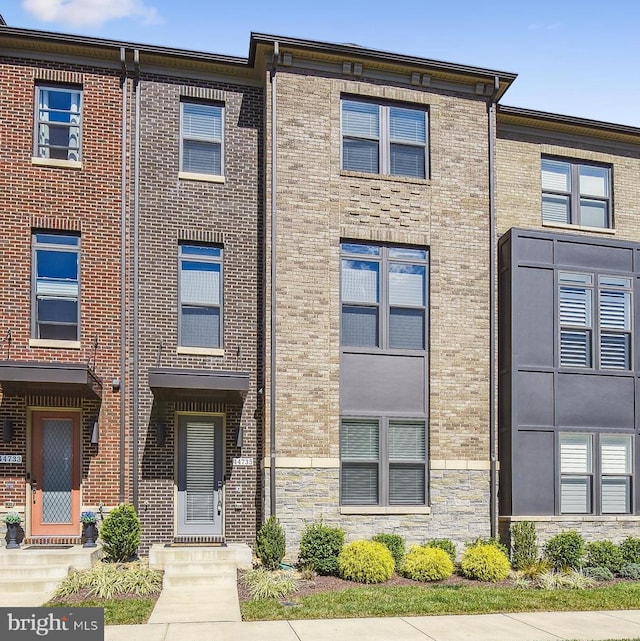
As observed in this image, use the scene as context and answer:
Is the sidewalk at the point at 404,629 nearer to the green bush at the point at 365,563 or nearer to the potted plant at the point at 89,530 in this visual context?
the green bush at the point at 365,563

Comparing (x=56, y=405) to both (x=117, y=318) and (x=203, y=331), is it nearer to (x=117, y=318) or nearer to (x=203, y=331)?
(x=117, y=318)

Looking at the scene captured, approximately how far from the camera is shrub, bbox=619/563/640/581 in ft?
48.9

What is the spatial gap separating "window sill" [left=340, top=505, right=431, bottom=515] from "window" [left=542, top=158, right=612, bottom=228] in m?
7.15

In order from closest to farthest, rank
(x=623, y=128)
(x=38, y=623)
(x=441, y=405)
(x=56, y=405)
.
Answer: (x=38, y=623) → (x=56, y=405) → (x=441, y=405) → (x=623, y=128)

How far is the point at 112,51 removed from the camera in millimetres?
15703

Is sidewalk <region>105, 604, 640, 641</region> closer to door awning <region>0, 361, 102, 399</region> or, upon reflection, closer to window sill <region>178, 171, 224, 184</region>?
door awning <region>0, 361, 102, 399</region>

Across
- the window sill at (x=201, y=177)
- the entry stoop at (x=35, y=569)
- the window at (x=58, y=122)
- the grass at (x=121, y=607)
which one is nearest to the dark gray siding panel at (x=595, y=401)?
the window sill at (x=201, y=177)

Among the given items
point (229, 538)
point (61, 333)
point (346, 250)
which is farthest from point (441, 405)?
point (61, 333)

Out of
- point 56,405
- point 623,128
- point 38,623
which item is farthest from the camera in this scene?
point 623,128

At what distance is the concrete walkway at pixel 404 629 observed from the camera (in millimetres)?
9781

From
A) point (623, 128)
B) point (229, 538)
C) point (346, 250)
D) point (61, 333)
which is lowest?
point (229, 538)

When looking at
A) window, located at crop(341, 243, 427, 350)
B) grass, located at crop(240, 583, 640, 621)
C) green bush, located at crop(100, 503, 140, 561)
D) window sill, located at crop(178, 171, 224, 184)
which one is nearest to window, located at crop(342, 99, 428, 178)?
window, located at crop(341, 243, 427, 350)

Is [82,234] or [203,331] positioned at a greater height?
[82,234]

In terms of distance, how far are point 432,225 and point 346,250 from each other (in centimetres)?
193
